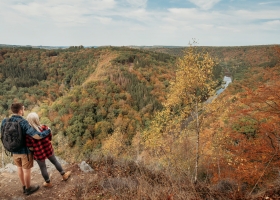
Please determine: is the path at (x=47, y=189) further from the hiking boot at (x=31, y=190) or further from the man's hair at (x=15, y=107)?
the man's hair at (x=15, y=107)

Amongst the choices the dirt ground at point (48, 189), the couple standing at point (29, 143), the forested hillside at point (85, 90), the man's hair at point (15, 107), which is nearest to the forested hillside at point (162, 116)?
the forested hillside at point (85, 90)

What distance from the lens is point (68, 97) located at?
57219mm

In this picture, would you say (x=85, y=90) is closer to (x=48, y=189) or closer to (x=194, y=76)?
(x=194, y=76)

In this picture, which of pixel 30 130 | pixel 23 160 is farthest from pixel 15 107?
pixel 23 160

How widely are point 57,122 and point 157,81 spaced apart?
127 ft

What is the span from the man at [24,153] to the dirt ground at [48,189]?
261 mm

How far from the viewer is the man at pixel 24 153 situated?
5012 millimetres

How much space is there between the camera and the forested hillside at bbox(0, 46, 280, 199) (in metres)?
7.17

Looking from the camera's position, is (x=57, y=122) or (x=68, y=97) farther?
(x=68, y=97)

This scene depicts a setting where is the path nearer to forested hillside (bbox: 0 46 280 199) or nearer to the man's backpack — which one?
forested hillside (bbox: 0 46 280 199)

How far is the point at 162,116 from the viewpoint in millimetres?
15602

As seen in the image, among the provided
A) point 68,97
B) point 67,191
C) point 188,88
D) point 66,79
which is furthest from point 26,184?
point 66,79

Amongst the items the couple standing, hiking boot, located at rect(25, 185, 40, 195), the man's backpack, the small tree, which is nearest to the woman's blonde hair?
the couple standing

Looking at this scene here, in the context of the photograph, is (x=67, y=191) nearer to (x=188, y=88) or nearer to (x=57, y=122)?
(x=188, y=88)
